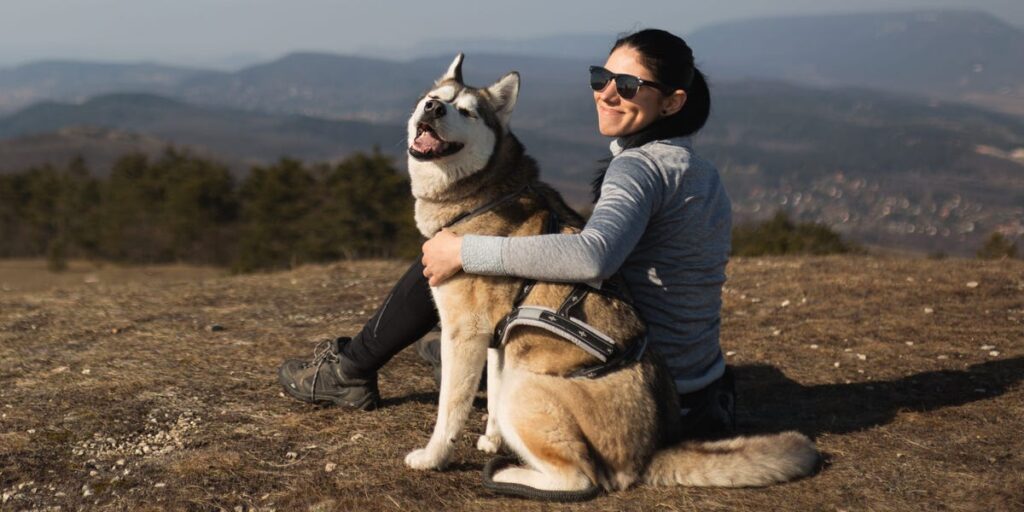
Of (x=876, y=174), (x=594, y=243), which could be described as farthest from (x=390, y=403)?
(x=876, y=174)

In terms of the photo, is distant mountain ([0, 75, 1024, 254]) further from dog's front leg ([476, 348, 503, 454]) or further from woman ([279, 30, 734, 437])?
woman ([279, 30, 734, 437])

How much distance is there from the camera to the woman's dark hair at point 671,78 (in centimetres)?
383

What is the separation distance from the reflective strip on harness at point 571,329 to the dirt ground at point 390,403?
0.72m

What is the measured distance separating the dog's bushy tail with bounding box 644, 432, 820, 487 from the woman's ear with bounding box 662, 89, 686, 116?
65.2 inches

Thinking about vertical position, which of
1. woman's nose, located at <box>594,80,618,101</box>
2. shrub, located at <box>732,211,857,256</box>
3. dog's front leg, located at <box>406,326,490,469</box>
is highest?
woman's nose, located at <box>594,80,618,101</box>

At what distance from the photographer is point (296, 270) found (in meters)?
11.5

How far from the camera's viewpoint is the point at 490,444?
14.7 ft

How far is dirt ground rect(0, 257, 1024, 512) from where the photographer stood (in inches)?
153

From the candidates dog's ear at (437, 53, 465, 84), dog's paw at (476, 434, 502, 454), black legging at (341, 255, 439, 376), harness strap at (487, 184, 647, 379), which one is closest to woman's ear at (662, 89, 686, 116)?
harness strap at (487, 184, 647, 379)

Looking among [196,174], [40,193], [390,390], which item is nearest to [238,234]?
[196,174]

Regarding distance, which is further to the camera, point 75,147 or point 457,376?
point 75,147

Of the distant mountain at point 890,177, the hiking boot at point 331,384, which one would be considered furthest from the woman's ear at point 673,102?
the distant mountain at point 890,177

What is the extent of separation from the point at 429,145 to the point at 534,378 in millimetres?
1321

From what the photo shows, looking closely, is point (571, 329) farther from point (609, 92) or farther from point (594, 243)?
point (609, 92)
